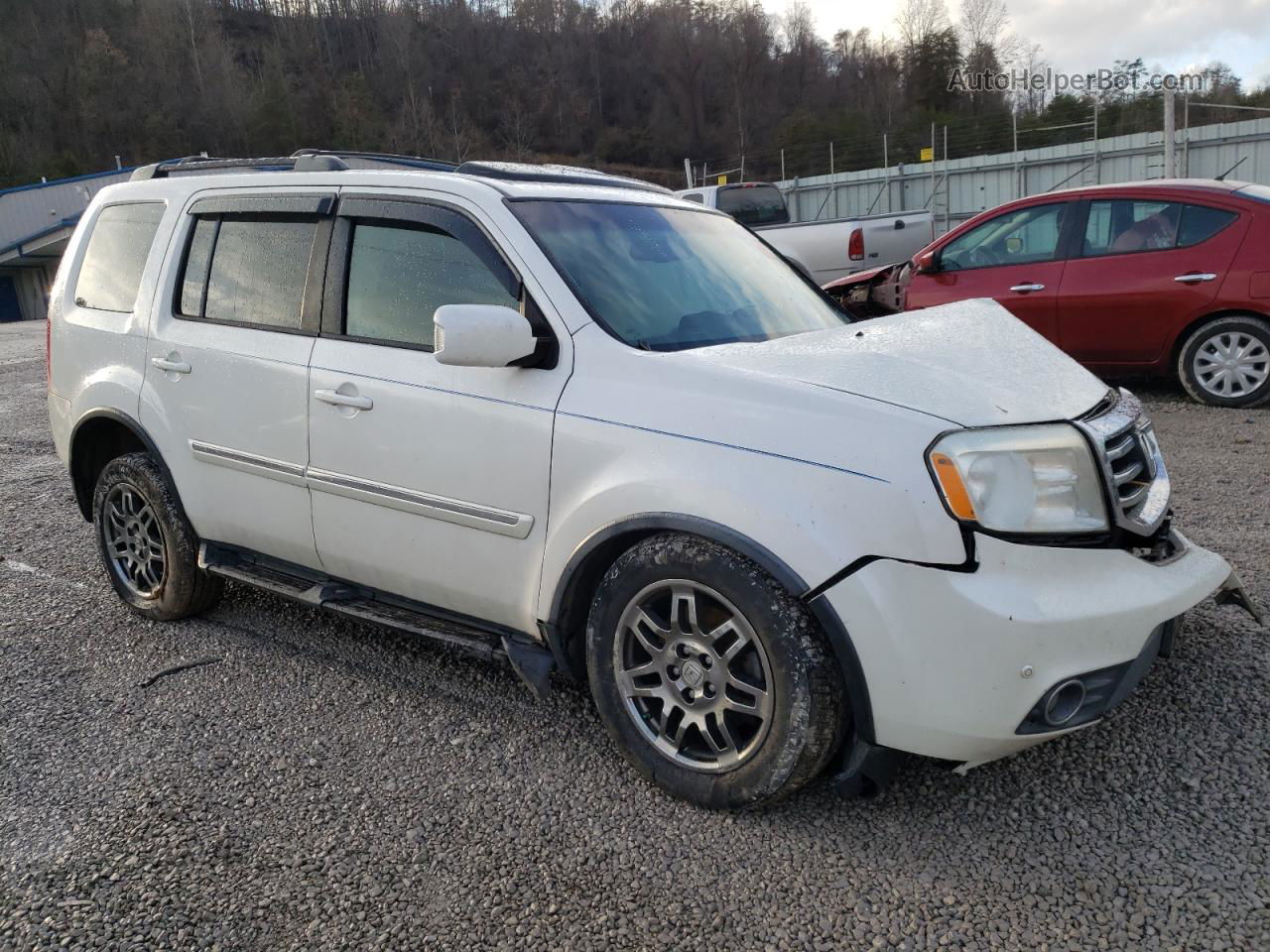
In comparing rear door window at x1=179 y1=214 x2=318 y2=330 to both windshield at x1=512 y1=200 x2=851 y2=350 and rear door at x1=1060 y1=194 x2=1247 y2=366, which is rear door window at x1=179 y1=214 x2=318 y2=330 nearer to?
windshield at x1=512 y1=200 x2=851 y2=350

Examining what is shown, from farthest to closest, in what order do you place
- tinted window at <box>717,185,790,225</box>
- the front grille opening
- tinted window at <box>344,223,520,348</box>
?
tinted window at <box>717,185,790,225</box>, tinted window at <box>344,223,520,348</box>, the front grille opening

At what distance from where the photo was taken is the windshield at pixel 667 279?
3.07 metres

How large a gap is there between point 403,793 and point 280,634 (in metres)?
1.53

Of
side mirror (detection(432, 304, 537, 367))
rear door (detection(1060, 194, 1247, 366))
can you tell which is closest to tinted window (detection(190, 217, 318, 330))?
side mirror (detection(432, 304, 537, 367))

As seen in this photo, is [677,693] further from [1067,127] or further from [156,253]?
[1067,127]

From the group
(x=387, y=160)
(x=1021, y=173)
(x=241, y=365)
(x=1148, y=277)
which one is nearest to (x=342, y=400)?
(x=241, y=365)

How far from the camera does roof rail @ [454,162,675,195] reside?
11.5 feet

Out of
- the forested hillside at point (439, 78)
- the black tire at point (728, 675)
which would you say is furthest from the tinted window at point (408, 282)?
the forested hillside at point (439, 78)

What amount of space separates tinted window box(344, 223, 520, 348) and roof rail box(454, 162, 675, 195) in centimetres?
36

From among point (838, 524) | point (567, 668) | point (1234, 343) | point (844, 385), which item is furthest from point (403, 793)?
point (1234, 343)

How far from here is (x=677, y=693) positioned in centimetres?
279

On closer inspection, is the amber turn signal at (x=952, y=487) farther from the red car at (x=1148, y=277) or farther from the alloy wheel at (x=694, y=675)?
the red car at (x=1148, y=277)

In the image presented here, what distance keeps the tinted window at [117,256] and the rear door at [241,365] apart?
25cm

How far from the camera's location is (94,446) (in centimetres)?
454
